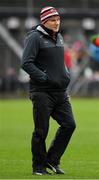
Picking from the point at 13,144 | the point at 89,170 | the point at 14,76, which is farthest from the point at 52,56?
the point at 14,76

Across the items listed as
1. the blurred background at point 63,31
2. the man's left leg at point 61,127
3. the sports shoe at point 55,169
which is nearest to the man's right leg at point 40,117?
the man's left leg at point 61,127

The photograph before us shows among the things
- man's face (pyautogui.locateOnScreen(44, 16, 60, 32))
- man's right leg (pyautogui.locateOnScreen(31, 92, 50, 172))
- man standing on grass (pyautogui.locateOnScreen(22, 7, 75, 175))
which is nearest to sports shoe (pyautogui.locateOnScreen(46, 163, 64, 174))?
man standing on grass (pyautogui.locateOnScreen(22, 7, 75, 175))

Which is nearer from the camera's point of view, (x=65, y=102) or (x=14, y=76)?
(x=65, y=102)

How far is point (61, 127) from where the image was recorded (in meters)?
12.1

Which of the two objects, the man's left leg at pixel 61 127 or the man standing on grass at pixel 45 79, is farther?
the man's left leg at pixel 61 127

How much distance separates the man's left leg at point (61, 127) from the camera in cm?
1209

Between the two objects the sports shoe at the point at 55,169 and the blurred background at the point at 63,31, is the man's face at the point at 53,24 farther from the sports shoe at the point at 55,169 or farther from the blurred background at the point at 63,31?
the blurred background at the point at 63,31

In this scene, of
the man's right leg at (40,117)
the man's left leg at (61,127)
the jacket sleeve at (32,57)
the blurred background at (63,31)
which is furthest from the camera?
the blurred background at (63,31)

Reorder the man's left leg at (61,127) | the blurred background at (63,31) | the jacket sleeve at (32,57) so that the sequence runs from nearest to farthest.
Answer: the jacket sleeve at (32,57) → the man's left leg at (61,127) → the blurred background at (63,31)

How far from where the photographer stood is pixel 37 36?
11.8 meters

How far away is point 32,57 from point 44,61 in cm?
23

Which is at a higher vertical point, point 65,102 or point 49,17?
point 49,17

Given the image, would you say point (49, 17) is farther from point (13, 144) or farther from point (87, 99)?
point (87, 99)

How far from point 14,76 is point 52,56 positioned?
2933cm
